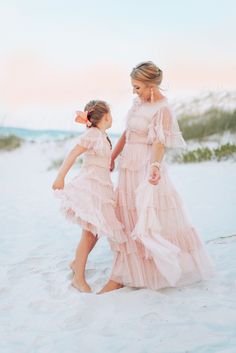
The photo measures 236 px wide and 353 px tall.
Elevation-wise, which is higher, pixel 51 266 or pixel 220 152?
pixel 220 152

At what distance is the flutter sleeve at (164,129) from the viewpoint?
12.2 feet

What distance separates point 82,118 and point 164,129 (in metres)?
0.55

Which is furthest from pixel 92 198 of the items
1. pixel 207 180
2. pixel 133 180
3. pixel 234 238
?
pixel 207 180

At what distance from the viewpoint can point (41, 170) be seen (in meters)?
14.7

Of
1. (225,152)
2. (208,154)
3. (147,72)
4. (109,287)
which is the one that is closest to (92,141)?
(147,72)

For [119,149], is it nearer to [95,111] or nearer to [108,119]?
[108,119]

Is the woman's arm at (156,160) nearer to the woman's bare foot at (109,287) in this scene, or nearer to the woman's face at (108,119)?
A: the woman's face at (108,119)

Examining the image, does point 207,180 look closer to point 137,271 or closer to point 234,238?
point 234,238

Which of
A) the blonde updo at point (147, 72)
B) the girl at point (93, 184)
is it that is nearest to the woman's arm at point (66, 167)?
the girl at point (93, 184)

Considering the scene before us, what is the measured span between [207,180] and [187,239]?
18.0 feet

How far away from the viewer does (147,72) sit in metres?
3.73

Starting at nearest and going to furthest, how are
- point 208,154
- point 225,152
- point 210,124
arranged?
point 225,152 < point 208,154 < point 210,124

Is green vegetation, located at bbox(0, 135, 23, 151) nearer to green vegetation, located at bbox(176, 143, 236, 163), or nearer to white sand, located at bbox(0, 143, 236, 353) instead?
green vegetation, located at bbox(176, 143, 236, 163)

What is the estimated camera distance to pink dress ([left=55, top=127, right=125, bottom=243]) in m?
3.79
